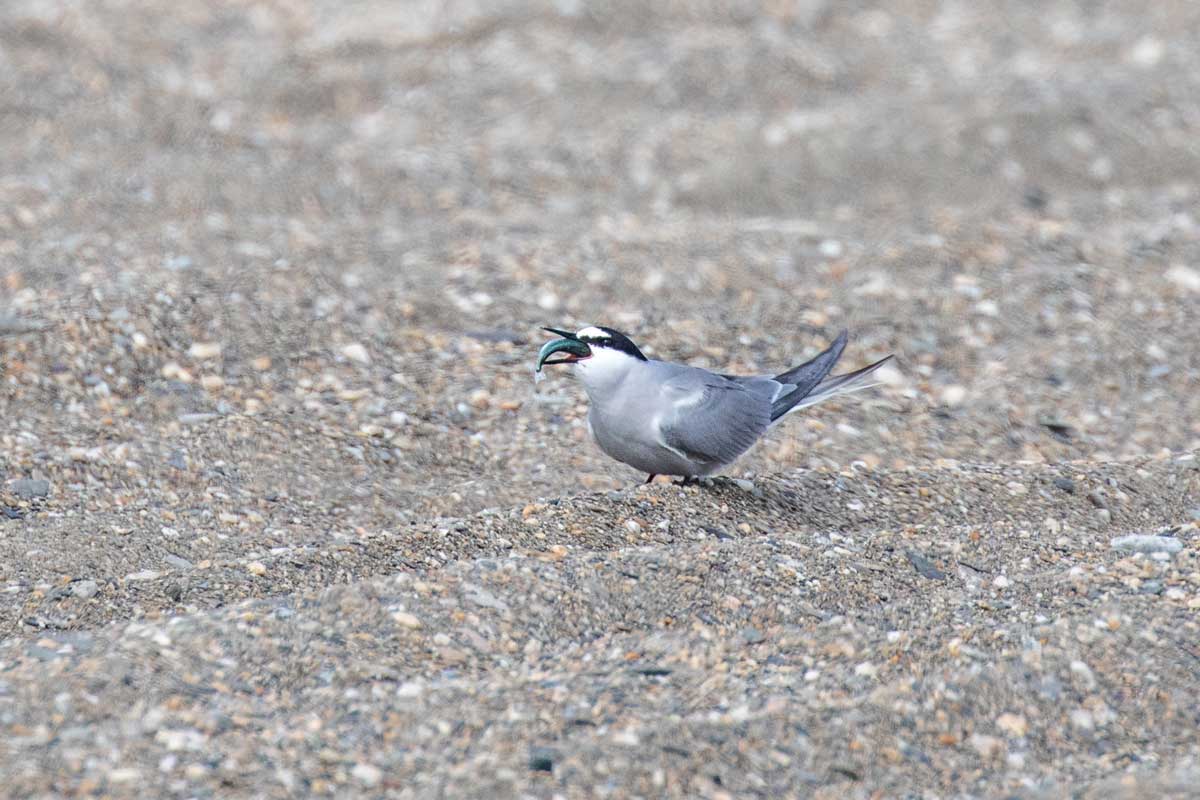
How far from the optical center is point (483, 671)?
13.0 ft

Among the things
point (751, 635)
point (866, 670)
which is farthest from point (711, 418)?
point (866, 670)

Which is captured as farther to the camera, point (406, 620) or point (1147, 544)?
point (1147, 544)

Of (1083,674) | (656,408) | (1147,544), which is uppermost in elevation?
(656,408)

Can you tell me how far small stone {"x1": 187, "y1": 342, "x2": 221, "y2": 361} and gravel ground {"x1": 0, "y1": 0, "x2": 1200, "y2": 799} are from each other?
0.12 ft

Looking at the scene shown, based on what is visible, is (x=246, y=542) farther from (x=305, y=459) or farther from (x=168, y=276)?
(x=168, y=276)

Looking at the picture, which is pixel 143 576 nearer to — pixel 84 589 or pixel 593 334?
pixel 84 589

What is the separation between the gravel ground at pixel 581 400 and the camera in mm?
3676

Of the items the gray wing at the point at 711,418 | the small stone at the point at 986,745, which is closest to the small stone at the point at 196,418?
the gray wing at the point at 711,418

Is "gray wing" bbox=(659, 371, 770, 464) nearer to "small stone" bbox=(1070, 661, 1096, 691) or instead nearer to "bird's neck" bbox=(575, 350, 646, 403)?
"bird's neck" bbox=(575, 350, 646, 403)

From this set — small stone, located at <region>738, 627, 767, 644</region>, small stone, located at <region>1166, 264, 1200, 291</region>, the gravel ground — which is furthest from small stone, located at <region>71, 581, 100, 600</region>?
small stone, located at <region>1166, 264, 1200, 291</region>

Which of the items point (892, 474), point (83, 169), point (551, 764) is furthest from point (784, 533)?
point (83, 169)

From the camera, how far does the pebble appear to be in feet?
15.6

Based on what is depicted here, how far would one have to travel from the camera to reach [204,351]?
20.7ft

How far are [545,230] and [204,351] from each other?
7.45ft
